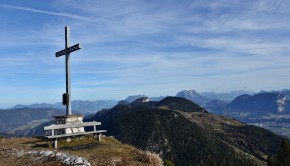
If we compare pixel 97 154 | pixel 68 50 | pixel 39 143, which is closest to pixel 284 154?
pixel 68 50

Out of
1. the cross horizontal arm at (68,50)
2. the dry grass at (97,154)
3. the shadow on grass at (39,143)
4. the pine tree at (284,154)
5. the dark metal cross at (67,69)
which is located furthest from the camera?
the pine tree at (284,154)

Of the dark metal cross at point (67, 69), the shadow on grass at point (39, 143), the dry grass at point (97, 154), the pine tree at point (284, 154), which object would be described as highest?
the dark metal cross at point (67, 69)

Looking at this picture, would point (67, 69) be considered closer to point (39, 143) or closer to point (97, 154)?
point (39, 143)

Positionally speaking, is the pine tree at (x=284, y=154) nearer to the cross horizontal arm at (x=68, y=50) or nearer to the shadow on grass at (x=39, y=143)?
the cross horizontal arm at (x=68, y=50)

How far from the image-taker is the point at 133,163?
25266mm

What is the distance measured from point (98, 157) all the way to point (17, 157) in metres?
6.35

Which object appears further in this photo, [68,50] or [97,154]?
[68,50]

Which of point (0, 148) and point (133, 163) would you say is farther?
point (0, 148)

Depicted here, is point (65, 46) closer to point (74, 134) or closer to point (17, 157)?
point (74, 134)

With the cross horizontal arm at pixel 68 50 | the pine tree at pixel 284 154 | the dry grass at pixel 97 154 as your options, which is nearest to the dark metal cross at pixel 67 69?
the cross horizontal arm at pixel 68 50

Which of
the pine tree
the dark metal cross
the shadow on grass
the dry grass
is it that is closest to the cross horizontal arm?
the dark metal cross

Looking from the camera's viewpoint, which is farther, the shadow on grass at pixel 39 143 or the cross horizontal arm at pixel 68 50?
the cross horizontal arm at pixel 68 50

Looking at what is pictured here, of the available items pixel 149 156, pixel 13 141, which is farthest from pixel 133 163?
pixel 13 141

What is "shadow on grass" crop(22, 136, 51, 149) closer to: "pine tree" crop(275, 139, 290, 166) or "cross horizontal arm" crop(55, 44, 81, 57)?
"cross horizontal arm" crop(55, 44, 81, 57)
